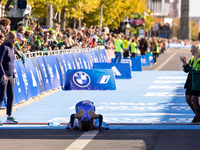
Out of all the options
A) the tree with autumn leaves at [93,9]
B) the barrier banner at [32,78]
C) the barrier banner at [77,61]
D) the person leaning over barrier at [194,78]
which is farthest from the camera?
the tree with autumn leaves at [93,9]

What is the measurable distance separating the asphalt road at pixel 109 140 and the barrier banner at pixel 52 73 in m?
8.09

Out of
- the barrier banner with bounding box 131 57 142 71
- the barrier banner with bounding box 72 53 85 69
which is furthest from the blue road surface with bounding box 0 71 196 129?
the barrier banner with bounding box 131 57 142 71

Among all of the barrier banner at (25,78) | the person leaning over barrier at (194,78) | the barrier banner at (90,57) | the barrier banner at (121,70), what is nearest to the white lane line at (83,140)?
the person leaning over barrier at (194,78)

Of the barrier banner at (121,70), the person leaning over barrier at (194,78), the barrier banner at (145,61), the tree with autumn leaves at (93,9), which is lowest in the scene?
the barrier banner at (145,61)

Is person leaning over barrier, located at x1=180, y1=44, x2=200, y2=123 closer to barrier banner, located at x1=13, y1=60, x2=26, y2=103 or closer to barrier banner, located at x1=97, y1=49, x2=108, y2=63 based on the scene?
barrier banner, located at x1=13, y1=60, x2=26, y2=103

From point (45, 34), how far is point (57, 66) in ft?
4.97

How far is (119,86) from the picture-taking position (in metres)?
22.5

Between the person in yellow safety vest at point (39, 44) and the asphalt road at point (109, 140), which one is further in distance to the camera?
the person in yellow safety vest at point (39, 44)

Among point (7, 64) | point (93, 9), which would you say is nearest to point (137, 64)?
point (93, 9)

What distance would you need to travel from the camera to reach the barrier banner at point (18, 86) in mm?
14453

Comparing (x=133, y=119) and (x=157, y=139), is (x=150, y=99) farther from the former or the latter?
(x=157, y=139)


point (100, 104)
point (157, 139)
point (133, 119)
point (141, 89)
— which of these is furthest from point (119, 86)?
point (157, 139)

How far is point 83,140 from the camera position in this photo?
9.44m

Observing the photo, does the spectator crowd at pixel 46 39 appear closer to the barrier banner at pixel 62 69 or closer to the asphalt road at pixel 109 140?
the barrier banner at pixel 62 69
